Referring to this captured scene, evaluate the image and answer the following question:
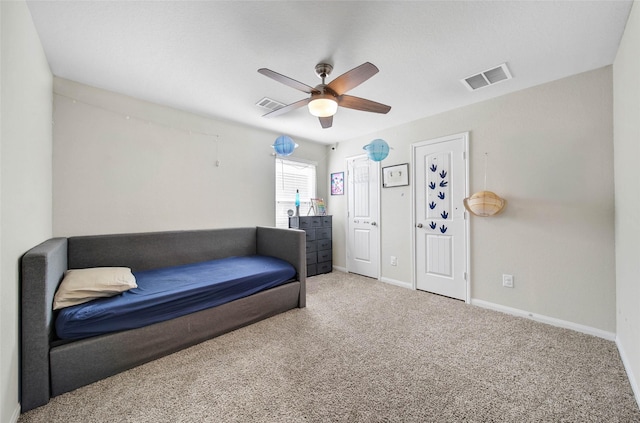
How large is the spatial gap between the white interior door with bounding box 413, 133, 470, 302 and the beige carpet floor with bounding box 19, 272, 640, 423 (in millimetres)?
774

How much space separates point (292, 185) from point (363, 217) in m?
1.36

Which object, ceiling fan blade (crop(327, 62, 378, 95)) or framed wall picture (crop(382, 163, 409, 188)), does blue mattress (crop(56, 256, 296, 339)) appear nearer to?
ceiling fan blade (crop(327, 62, 378, 95))

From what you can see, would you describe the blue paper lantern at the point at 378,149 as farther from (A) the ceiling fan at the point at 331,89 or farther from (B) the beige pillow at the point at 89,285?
(B) the beige pillow at the point at 89,285

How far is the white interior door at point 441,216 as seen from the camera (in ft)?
10.1

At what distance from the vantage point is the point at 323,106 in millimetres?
2008

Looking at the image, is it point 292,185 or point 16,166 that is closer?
point 16,166

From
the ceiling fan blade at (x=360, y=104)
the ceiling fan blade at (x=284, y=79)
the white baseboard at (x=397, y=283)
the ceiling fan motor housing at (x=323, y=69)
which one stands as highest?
the ceiling fan motor housing at (x=323, y=69)

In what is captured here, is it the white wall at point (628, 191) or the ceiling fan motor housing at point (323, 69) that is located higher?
the ceiling fan motor housing at point (323, 69)

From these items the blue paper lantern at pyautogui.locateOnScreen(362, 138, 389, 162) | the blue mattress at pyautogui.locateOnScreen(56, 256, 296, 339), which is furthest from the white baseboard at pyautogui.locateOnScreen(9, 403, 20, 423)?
the blue paper lantern at pyautogui.locateOnScreen(362, 138, 389, 162)

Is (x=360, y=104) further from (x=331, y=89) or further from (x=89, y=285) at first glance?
(x=89, y=285)

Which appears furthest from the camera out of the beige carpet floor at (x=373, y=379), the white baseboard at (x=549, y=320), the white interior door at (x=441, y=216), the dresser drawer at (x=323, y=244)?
the dresser drawer at (x=323, y=244)

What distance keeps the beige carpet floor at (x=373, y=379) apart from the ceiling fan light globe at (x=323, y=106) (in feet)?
6.37

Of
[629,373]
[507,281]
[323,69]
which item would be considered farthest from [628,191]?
[323,69]

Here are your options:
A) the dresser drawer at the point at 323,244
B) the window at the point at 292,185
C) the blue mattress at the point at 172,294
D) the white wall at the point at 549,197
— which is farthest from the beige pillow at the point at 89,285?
the white wall at the point at 549,197
